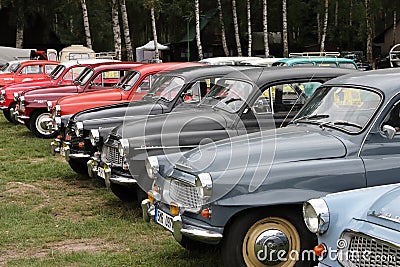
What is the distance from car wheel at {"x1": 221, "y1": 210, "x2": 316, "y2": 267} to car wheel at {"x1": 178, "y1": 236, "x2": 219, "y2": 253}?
527mm

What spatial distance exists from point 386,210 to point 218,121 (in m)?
3.67

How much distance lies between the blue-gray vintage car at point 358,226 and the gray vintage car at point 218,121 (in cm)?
289

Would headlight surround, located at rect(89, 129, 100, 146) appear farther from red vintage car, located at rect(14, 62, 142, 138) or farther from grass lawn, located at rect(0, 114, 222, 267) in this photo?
red vintage car, located at rect(14, 62, 142, 138)

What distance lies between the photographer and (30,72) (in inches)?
781

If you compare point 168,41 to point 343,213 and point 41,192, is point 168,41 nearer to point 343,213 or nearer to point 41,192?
point 41,192

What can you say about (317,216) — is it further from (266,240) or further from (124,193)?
(124,193)

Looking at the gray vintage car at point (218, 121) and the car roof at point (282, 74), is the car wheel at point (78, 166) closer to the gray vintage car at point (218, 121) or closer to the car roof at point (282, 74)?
the gray vintage car at point (218, 121)

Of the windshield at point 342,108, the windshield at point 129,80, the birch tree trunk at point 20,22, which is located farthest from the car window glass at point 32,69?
the birch tree trunk at point 20,22

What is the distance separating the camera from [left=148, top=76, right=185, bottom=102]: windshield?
29.0ft

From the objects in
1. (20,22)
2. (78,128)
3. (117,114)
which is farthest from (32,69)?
(20,22)

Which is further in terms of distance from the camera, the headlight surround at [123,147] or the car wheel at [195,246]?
the headlight surround at [123,147]

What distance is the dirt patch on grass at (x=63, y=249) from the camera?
6301mm

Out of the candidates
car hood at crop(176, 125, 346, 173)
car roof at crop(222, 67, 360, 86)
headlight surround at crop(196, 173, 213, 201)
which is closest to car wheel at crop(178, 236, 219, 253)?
headlight surround at crop(196, 173, 213, 201)

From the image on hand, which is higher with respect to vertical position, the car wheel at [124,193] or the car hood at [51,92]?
the car hood at [51,92]
